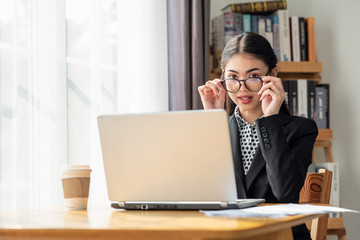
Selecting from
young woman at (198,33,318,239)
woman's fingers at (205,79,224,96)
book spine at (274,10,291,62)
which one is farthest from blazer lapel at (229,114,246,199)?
book spine at (274,10,291,62)

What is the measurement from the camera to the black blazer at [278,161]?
1.53m

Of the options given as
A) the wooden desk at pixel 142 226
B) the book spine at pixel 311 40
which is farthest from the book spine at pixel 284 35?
the wooden desk at pixel 142 226

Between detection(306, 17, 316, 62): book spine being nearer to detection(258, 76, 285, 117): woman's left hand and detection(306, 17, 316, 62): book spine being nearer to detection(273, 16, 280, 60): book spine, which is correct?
detection(273, 16, 280, 60): book spine

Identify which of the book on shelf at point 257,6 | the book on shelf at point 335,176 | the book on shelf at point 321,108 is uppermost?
the book on shelf at point 257,6

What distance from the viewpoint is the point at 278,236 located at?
1.07m

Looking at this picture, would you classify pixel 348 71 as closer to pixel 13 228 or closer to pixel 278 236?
pixel 278 236

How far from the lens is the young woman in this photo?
1538mm

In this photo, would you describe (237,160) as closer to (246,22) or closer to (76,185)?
(76,185)

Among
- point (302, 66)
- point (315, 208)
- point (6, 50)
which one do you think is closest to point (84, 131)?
point (6, 50)

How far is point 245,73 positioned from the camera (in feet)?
5.93

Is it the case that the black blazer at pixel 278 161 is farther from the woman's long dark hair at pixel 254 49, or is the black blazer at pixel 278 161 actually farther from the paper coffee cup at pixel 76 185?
the paper coffee cup at pixel 76 185

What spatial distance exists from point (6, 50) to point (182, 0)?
1136 millimetres

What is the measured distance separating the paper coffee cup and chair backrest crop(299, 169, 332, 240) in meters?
0.63

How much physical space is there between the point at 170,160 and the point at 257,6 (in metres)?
1.99
